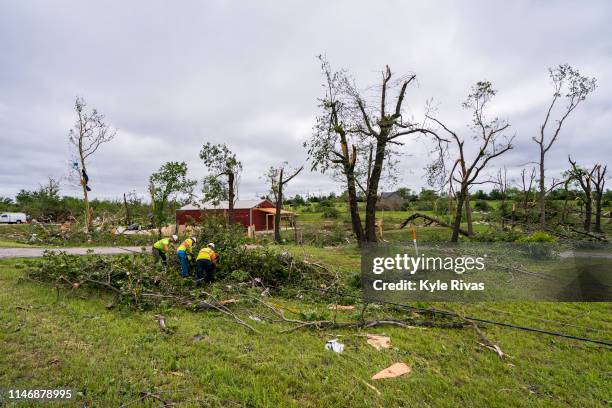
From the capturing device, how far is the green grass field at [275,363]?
9.45 ft

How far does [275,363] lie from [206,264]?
13.0 ft

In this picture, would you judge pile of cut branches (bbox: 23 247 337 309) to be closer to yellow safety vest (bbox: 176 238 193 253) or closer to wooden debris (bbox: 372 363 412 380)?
yellow safety vest (bbox: 176 238 193 253)

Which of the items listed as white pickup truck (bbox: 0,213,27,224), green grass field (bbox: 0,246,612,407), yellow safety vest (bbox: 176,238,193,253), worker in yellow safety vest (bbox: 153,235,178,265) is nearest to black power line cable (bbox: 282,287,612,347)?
green grass field (bbox: 0,246,612,407)

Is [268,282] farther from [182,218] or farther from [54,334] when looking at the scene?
[182,218]

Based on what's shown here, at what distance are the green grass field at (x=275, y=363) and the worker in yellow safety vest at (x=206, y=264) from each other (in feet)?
5.88

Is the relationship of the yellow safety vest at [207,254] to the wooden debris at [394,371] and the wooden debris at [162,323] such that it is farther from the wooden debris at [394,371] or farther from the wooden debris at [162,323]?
the wooden debris at [394,371]

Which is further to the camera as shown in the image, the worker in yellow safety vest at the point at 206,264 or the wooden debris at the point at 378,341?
the worker in yellow safety vest at the point at 206,264

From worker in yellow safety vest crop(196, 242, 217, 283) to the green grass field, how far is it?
5.88 ft

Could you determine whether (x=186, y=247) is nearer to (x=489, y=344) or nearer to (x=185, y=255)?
(x=185, y=255)

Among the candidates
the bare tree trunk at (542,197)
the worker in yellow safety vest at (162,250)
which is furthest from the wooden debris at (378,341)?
the bare tree trunk at (542,197)

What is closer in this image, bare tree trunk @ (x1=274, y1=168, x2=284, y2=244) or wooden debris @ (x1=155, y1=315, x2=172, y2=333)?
wooden debris @ (x1=155, y1=315, x2=172, y2=333)

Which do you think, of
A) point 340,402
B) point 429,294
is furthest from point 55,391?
point 429,294

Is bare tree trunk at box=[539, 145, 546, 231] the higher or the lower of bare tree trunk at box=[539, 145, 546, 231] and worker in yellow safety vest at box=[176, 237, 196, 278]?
the higher

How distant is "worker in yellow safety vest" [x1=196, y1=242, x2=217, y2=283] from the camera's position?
22.8 ft
